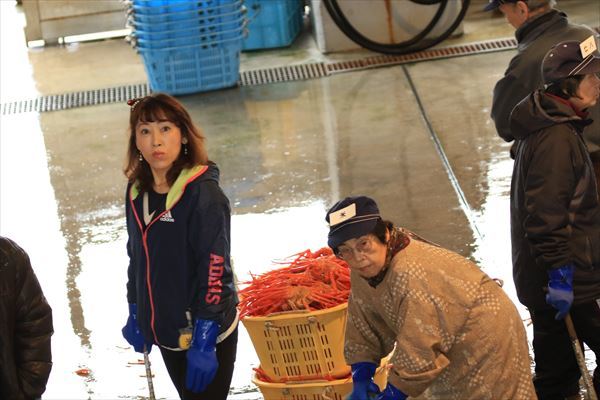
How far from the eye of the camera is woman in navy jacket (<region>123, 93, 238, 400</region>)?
13.9 ft

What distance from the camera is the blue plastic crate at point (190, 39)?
10391 millimetres

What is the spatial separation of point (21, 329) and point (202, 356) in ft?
2.38

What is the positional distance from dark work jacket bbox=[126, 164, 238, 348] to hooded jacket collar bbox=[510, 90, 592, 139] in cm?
120

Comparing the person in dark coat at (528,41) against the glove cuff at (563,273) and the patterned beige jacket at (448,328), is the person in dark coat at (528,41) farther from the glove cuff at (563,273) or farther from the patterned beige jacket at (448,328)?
the patterned beige jacket at (448,328)

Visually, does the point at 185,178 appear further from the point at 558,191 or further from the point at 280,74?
the point at 280,74

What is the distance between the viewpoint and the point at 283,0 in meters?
11.7

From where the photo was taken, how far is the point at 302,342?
16.0 feet

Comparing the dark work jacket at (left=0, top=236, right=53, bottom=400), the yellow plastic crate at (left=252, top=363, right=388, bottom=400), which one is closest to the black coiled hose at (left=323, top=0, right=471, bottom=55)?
the yellow plastic crate at (left=252, top=363, right=388, bottom=400)

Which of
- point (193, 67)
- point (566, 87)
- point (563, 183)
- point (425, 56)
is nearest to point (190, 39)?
point (193, 67)

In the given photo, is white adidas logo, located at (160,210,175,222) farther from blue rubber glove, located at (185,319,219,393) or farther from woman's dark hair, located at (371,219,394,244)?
woman's dark hair, located at (371,219,394,244)

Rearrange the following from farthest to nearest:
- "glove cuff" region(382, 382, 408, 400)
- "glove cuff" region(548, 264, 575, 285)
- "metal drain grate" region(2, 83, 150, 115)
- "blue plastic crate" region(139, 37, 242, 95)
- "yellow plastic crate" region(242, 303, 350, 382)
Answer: "metal drain grate" region(2, 83, 150, 115)
"blue plastic crate" region(139, 37, 242, 95)
"yellow plastic crate" region(242, 303, 350, 382)
"glove cuff" region(548, 264, 575, 285)
"glove cuff" region(382, 382, 408, 400)

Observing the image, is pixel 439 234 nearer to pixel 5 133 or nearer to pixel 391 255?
pixel 391 255

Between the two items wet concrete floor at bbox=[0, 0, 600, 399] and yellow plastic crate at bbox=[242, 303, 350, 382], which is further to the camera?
wet concrete floor at bbox=[0, 0, 600, 399]

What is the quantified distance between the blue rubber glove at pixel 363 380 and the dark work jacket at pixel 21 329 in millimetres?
1037
